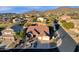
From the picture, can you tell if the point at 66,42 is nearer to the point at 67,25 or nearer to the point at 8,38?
the point at 67,25

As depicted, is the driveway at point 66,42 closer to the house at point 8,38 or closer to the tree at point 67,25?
the tree at point 67,25

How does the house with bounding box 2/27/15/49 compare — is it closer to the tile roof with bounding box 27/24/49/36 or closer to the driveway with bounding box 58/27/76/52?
the tile roof with bounding box 27/24/49/36

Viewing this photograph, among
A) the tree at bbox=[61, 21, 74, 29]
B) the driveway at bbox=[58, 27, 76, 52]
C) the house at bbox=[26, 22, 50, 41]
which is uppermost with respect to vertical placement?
the tree at bbox=[61, 21, 74, 29]

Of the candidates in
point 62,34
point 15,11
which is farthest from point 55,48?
point 15,11

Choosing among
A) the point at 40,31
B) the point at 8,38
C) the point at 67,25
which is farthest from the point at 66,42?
→ the point at 8,38

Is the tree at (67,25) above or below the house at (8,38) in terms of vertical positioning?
above

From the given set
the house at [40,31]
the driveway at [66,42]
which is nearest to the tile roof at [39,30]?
the house at [40,31]

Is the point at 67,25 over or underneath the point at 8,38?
Result: over

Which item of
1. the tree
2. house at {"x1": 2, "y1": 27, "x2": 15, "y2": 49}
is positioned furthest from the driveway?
house at {"x1": 2, "y1": 27, "x2": 15, "y2": 49}

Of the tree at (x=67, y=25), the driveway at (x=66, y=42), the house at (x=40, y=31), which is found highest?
the tree at (x=67, y=25)
